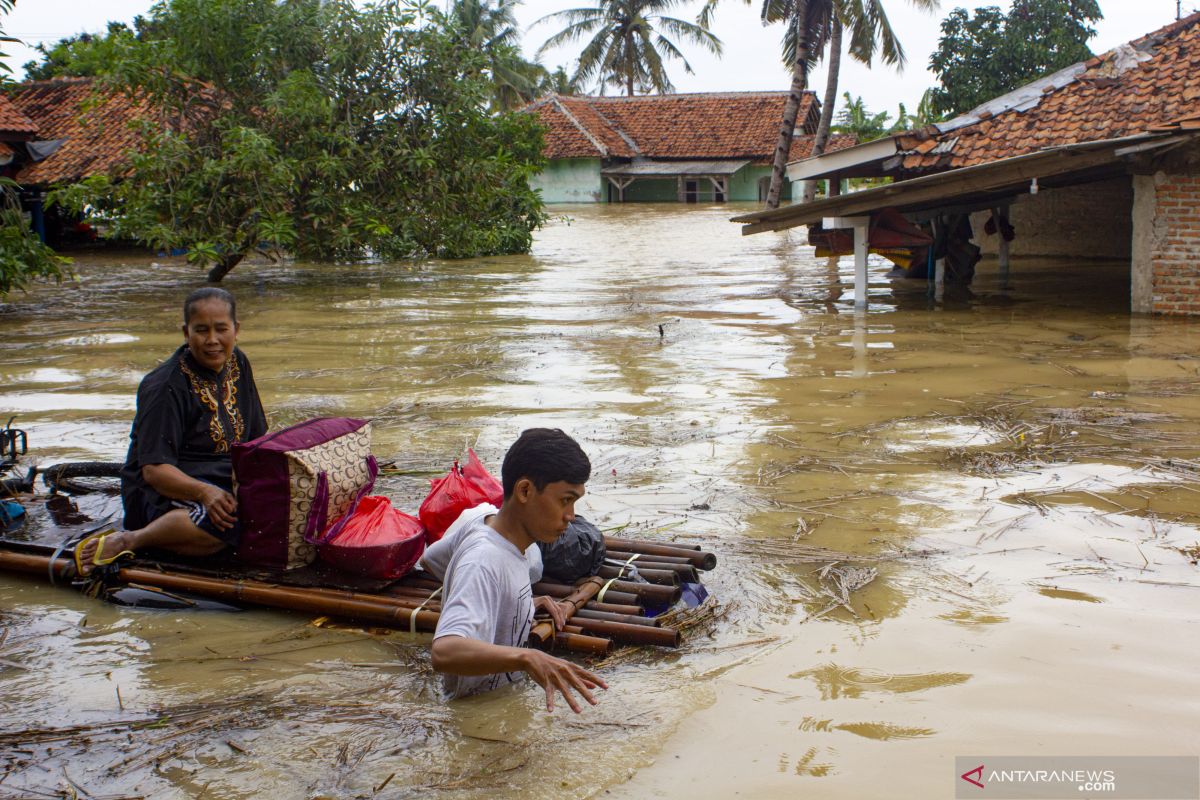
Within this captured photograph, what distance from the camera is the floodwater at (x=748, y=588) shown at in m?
3.21

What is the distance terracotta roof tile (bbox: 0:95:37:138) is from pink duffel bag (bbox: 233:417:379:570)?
56.9 ft

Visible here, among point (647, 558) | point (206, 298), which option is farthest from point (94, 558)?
point (647, 558)

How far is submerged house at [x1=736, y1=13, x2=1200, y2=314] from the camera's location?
38.0ft

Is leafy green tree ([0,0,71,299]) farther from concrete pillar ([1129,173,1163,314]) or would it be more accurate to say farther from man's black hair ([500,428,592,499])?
concrete pillar ([1129,173,1163,314])

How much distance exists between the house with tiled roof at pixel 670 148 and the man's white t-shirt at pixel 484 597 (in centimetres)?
3679

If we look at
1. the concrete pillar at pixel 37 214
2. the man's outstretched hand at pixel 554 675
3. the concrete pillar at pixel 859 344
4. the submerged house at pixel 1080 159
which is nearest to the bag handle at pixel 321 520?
the man's outstretched hand at pixel 554 675

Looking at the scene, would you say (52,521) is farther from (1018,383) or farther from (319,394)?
(1018,383)

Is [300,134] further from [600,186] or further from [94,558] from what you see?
[600,186]

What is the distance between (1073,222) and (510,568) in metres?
18.3

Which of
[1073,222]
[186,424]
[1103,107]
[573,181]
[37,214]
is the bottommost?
[186,424]

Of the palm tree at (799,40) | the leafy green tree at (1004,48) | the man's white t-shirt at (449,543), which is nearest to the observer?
the man's white t-shirt at (449,543)

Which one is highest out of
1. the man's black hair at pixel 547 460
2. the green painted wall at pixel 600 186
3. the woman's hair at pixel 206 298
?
the green painted wall at pixel 600 186

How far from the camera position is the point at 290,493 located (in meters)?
4.38

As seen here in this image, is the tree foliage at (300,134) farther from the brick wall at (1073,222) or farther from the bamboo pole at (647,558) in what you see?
the bamboo pole at (647,558)
